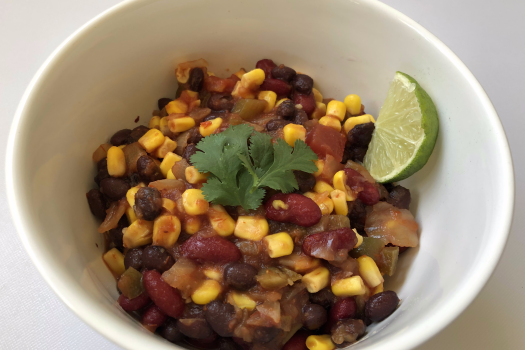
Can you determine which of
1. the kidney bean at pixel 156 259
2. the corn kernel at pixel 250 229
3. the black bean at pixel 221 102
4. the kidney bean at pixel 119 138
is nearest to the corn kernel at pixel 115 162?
the kidney bean at pixel 119 138

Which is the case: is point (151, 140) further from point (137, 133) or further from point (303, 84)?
point (303, 84)

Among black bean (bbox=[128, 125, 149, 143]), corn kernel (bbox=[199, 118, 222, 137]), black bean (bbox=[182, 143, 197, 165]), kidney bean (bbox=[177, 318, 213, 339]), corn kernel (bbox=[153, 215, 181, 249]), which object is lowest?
kidney bean (bbox=[177, 318, 213, 339])

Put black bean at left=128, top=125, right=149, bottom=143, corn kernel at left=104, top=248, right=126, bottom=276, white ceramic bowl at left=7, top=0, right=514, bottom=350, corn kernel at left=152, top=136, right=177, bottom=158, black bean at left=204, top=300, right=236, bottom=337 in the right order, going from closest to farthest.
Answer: white ceramic bowl at left=7, top=0, right=514, bottom=350 < black bean at left=204, top=300, right=236, bottom=337 < corn kernel at left=104, top=248, right=126, bottom=276 < corn kernel at left=152, top=136, right=177, bottom=158 < black bean at left=128, top=125, right=149, bottom=143

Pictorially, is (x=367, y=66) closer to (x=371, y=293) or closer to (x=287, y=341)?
(x=371, y=293)

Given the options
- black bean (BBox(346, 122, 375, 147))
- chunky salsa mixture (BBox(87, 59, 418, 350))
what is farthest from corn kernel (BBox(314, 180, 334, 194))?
black bean (BBox(346, 122, 375, 147))

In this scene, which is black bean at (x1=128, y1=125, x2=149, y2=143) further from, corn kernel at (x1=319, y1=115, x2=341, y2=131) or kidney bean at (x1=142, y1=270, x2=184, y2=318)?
corn kernel at (x1=319, y1=115, x2=341, y2=131)
